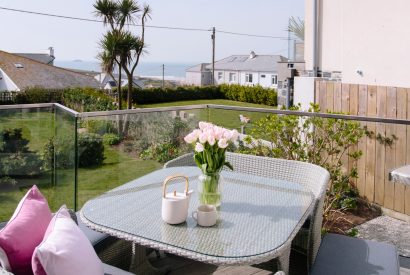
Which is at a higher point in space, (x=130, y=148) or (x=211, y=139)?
(x=211, y=139)

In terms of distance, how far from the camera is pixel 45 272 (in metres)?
1.37

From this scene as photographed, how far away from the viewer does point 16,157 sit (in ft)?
12.8

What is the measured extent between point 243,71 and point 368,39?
43.6 metres

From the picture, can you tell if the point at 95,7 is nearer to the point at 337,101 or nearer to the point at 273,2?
the point at 273,2

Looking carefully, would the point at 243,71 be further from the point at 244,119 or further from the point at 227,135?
the point at 227,135

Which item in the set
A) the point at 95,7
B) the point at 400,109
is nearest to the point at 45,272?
the point at 400,109

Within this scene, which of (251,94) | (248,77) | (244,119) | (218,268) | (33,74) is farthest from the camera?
(248,77)

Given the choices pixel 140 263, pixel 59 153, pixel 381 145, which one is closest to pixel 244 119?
pixel 381 145

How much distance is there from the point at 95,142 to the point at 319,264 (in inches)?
92.8

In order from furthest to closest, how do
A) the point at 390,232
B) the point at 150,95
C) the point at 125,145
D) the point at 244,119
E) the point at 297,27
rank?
the point at 150,95
the point at 297,27
the point at 244,119
the point at 125,145
the point at 390,232

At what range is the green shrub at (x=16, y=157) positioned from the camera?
383 centimetres

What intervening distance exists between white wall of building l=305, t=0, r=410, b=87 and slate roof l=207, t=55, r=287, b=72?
39733 mm

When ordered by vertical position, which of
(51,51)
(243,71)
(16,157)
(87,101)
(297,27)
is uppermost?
(51,51)

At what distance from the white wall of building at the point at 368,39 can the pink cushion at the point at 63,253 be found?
14.3 feet
